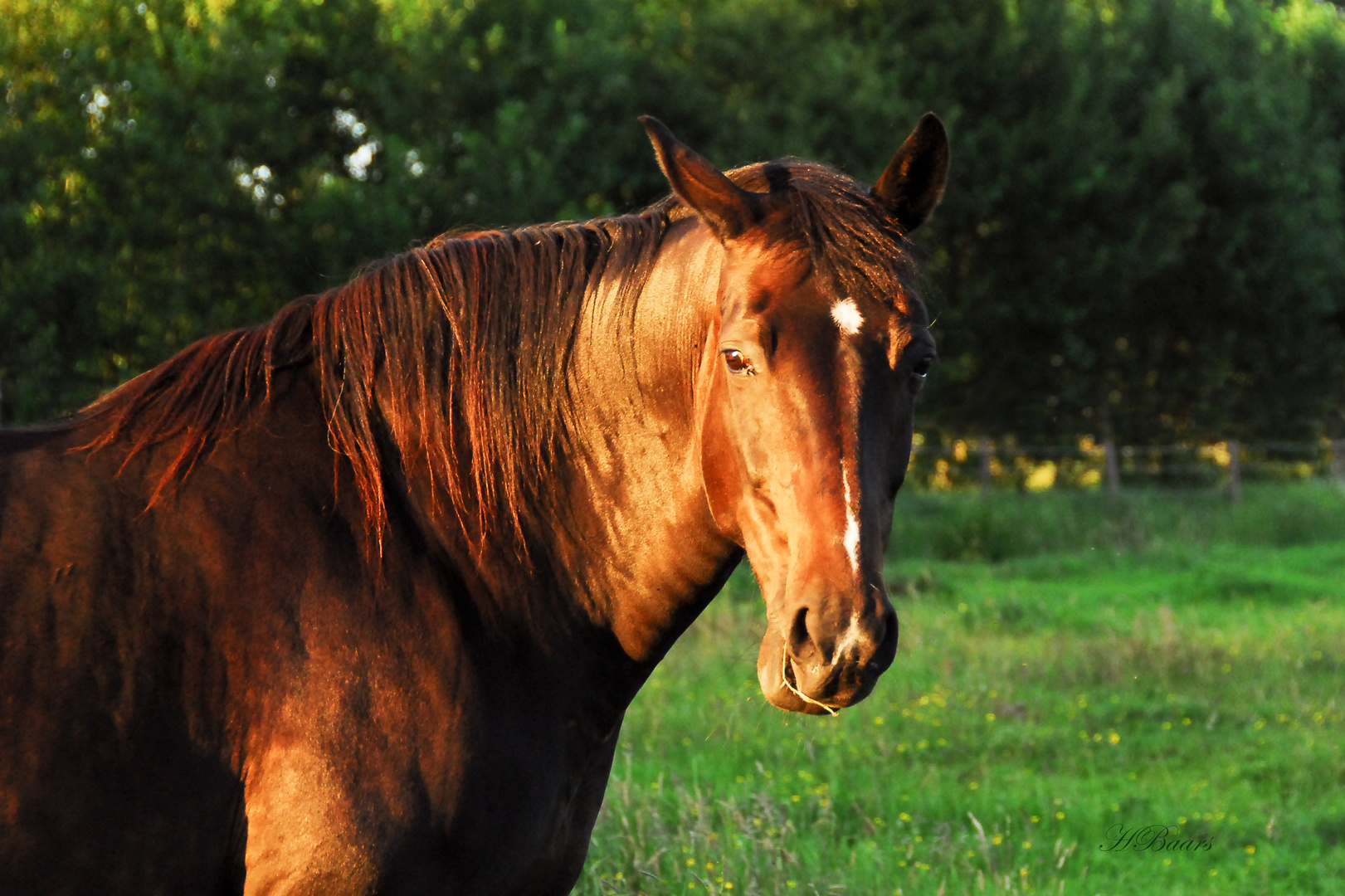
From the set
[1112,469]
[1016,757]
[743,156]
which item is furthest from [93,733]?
[1112,469]

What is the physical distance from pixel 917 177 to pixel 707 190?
0.46 m

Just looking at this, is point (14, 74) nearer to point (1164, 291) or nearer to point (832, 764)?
point (832, 764)

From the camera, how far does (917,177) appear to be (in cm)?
235

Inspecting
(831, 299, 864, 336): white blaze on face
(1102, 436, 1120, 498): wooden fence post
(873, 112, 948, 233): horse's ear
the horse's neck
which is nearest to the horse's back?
the horse's neck

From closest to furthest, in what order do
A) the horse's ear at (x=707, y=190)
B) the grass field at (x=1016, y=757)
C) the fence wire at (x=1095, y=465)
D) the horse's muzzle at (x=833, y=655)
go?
the horse's muzzle at (x=833, y=655) < the horse's ear at (x=707, y=190) < the grass field at (x=1016, y=757) < the fence wire at (x=1095, y=465)

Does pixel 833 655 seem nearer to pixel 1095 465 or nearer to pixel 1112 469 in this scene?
pixel 1112 469

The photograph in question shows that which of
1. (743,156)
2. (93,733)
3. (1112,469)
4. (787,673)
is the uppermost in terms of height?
(93,733)

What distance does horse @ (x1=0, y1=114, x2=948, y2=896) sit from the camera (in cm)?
195

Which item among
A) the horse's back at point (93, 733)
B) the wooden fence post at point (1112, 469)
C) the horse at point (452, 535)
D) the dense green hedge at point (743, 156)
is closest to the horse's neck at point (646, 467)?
the horse at point (452, 535)

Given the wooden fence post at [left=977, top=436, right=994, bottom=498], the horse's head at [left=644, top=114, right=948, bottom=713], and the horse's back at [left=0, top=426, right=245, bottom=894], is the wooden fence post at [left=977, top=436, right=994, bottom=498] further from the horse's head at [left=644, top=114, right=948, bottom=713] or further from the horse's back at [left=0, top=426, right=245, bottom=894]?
the horse's back at [left=0, top=426, right=245, bottom=894]

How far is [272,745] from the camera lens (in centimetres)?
200

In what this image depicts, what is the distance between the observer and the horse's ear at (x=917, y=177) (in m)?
2.30

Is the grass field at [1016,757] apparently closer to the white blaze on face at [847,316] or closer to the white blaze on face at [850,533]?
the white blaze on face at [850,533]

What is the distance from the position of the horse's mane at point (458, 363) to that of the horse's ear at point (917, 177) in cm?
7
